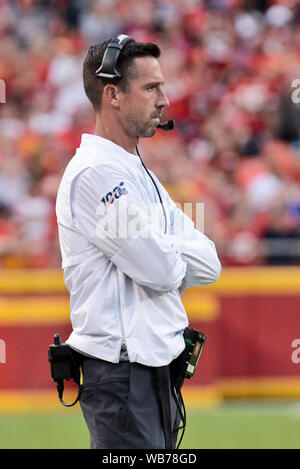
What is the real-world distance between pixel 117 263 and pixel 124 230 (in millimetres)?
117

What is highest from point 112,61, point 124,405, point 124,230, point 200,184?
point 112,61

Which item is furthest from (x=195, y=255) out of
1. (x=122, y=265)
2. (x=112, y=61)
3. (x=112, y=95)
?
(x=112, y=61)

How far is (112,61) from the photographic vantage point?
10.4 ft

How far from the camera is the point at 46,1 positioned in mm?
11484

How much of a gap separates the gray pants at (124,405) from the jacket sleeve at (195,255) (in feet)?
1.30

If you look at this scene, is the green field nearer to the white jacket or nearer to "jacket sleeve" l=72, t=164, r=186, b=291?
the white jacket

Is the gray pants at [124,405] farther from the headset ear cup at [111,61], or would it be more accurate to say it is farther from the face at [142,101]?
the headset ear cup at [111,61]

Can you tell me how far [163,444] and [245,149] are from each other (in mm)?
6358

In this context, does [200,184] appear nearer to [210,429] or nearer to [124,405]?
[210,429]

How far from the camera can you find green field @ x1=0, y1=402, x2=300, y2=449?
622 centimetres

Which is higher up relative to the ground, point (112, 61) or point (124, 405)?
point (112, 61)

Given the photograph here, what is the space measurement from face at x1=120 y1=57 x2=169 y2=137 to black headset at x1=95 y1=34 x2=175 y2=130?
75mm

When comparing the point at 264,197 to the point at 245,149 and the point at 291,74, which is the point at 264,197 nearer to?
the point at 245,149
